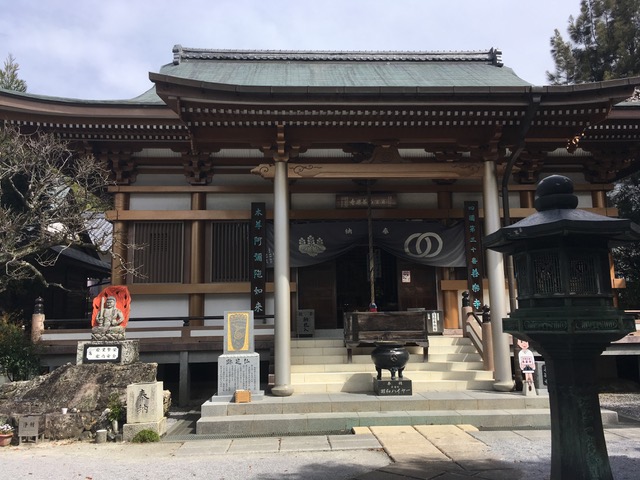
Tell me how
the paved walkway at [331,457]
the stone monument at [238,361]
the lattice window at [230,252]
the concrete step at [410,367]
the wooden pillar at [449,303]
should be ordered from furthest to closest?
1. the wooden pillar at [449,303]
2. the lattice window at [230,252]
3. the concrete step at [410,367]
4. the stone monument at [238,361]
5. the paved walkway at [331,457]

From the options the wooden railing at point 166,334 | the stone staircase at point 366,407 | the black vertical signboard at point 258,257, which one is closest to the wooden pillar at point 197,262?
the wooden railing at point 166,334

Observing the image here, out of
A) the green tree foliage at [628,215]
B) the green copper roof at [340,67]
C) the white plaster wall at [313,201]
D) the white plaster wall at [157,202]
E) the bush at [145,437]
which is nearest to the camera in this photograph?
the bush at [145,437]

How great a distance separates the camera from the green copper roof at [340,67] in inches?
512

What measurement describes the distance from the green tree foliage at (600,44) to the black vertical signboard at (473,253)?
1047 centimetres

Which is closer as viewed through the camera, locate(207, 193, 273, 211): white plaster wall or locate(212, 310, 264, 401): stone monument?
locate(212, 310, 264, 401): stone monument

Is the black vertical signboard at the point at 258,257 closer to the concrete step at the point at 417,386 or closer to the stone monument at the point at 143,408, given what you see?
the concrete step at the point at 417,386

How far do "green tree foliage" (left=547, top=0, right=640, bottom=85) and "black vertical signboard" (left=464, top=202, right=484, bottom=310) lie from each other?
10469mm

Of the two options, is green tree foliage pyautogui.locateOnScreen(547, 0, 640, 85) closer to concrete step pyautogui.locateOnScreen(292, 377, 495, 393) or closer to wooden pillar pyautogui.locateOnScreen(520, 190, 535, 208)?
wooden pillar pyautogui.locateOnScreen(520, 190, 535, 208)

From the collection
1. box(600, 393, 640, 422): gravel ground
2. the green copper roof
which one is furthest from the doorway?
box(600, 393, 640, 422): gravel ground

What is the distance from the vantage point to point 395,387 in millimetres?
8109

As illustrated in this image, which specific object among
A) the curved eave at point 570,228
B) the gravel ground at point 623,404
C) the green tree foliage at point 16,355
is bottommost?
the gravel ground at point 623,404

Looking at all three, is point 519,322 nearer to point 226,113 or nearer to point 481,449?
point 481,449

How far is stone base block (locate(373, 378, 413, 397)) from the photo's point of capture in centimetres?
809

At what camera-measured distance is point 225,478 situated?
5078 mm
